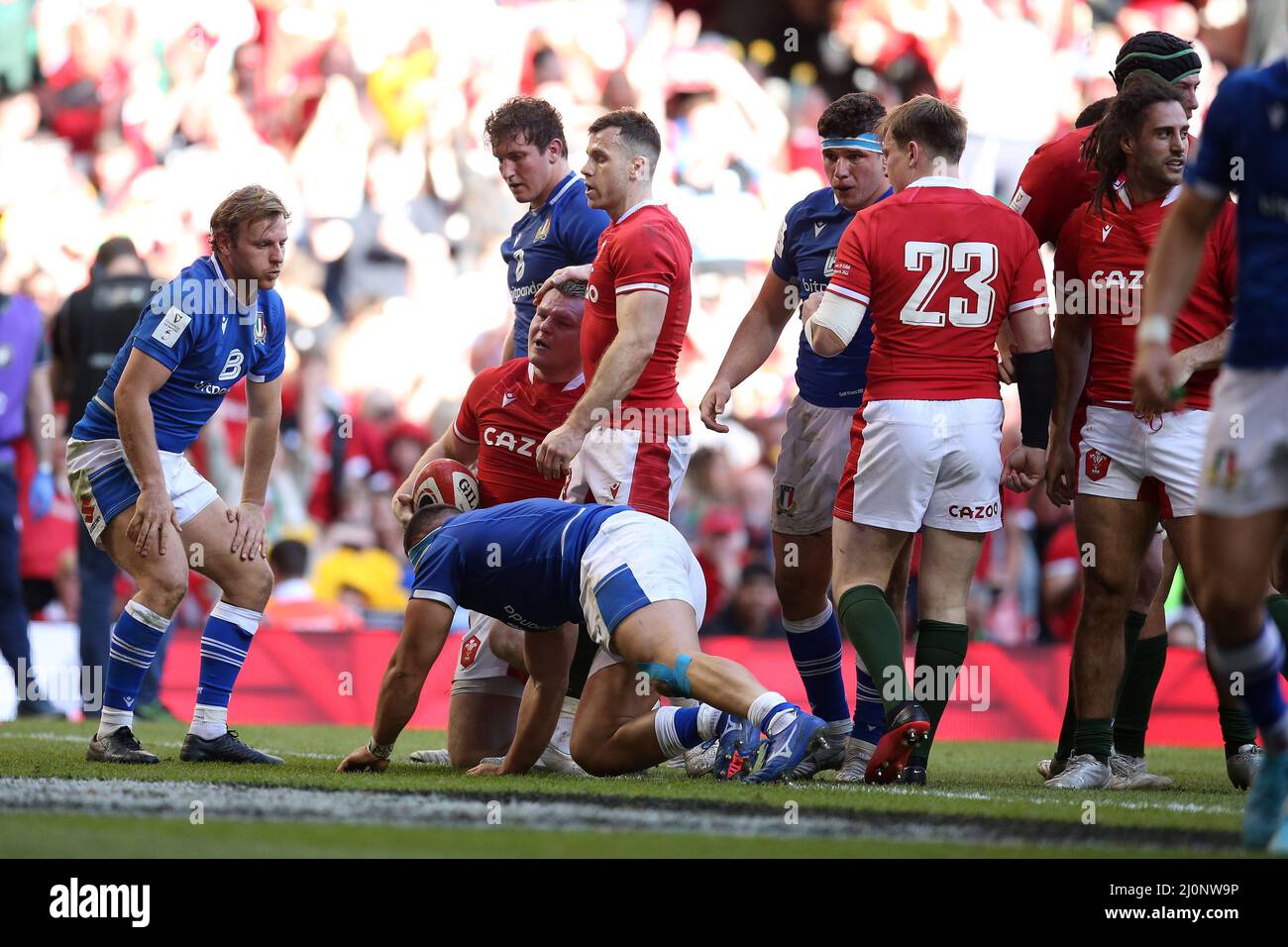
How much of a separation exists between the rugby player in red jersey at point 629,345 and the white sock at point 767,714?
137 centimetres

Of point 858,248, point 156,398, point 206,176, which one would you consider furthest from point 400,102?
point 858,248

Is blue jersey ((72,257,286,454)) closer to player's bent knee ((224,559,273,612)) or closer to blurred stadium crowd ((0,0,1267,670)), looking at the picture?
player's bent knee ((224,559,273,612))

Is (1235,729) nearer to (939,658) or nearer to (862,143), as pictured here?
(939,658)

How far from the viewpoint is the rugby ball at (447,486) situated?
21.7ft

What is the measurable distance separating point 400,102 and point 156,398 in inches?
454

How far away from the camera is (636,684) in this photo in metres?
5.87

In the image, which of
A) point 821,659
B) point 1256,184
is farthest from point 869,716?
point 1256,184

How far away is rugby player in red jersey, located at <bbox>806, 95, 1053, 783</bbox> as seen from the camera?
5531 mm

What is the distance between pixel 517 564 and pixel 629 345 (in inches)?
41.4

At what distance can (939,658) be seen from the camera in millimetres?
5582

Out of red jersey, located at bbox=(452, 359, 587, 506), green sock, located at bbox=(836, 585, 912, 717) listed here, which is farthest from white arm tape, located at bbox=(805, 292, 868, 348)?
red jersey, located at bbox=(452, 359, 587, 506)

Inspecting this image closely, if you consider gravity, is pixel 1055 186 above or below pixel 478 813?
above
